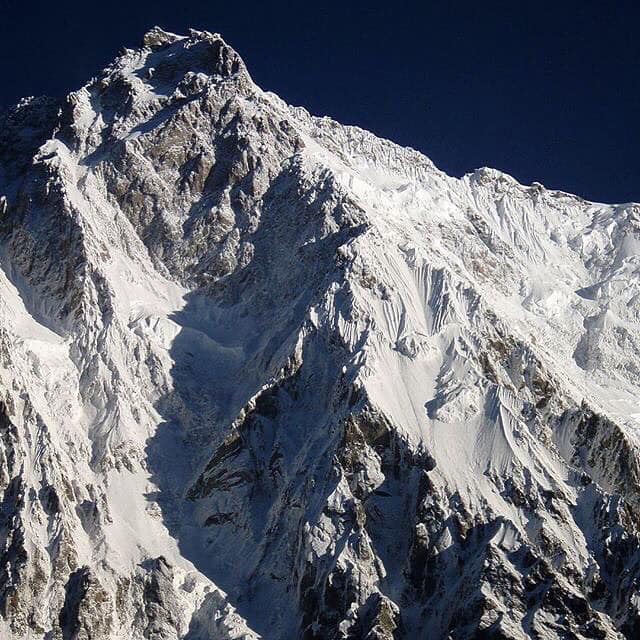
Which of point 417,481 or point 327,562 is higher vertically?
point 417,481

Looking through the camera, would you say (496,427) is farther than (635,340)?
No

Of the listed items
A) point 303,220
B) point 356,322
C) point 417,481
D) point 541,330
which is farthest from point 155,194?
point 417,481

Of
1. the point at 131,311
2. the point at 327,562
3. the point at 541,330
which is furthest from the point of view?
the point at 541,330

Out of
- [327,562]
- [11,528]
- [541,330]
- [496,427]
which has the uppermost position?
[541,330]

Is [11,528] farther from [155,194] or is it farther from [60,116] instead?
[60,116]

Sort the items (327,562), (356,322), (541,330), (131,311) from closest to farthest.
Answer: (327,562) → (356,322) → (131,311) → (541,330)

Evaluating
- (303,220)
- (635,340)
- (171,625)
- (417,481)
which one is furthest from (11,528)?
(635,340)

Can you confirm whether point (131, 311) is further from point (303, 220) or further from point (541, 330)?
point (541, 330)
